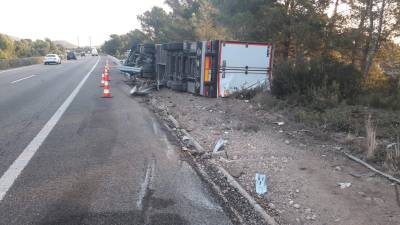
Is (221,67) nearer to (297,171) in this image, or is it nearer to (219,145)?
(219,145)

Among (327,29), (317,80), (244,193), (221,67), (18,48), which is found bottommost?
(18,48)

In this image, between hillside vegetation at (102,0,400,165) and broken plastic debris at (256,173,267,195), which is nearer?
broken plastic debris at (256,173,267,195)

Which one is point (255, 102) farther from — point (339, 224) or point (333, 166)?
point (339, 224)

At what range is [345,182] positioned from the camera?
5.64 metres

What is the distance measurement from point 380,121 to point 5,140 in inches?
311

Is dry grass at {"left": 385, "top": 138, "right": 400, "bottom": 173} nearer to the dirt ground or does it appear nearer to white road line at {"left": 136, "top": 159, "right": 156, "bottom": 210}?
the dirt ground

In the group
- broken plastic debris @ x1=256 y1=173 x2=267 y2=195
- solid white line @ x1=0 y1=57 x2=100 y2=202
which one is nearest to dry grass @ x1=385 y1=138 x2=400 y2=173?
broken plastic debris @ x1=256 y1=173 x2=267 y2=195

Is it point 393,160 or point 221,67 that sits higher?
point 221,67

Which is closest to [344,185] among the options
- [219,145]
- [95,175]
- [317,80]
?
[219,145]

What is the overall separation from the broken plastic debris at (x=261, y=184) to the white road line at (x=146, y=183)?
5.00 feet

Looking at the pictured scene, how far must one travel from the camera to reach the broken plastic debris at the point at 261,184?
210 inches

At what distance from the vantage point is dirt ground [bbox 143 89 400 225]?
184 inches

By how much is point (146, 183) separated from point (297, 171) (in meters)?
2.40

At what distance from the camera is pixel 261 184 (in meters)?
5.50
